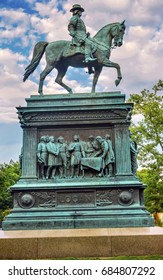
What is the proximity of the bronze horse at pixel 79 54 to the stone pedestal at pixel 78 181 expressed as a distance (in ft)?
5.26

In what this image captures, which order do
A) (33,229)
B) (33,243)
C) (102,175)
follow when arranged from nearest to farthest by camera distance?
(33,243)
(33,229)
(102,175)

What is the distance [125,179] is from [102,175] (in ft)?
3.14

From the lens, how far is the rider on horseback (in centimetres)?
1559

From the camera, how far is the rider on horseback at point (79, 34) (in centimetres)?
1559

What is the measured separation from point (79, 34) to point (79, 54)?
1020 millimetres

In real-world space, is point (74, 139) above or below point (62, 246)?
above

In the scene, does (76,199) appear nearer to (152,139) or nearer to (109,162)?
(109,162)

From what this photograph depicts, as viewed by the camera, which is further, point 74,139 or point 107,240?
point 74,139

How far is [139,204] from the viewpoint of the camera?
→ 13688 millimetres

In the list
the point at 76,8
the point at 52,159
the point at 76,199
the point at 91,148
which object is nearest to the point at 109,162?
the point at 91,148

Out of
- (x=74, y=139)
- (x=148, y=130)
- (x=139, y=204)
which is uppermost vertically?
(x=148, y=130)
